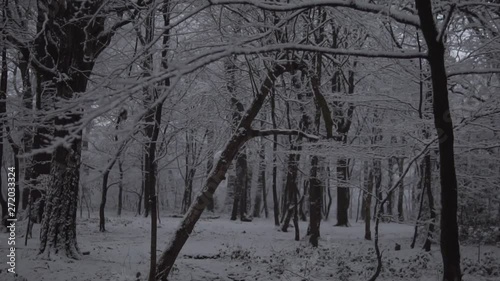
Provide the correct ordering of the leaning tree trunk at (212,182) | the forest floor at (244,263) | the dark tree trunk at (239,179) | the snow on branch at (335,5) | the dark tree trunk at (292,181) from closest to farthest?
the snow on branch at (335,5)
the forest floor at (244,263)
the leaning tree trunk at (212,182)
the dark tree trunk at (292,181)
the dark tree trunk at (239,179)

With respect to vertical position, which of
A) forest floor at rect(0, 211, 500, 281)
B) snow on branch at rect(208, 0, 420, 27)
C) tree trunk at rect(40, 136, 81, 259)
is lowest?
forest floor at rect(0, 211, 500, 281)

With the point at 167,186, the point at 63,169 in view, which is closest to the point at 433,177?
the point at 63,169

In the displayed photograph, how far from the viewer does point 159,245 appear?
37.2 feet

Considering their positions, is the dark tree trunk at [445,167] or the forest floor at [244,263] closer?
the dark tree trunk at [445,167]

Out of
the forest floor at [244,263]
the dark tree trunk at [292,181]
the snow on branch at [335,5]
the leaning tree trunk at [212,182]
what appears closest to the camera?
the snow on branch at [335,5]

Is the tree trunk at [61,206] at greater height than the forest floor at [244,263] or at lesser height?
greater

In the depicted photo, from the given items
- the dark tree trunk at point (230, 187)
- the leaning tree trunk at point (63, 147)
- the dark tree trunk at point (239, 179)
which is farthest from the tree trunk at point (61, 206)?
the dark tree trunk at point (230, 187)

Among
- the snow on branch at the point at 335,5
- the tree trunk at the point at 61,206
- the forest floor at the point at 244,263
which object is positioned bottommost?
the forest floor at the point at 244,263

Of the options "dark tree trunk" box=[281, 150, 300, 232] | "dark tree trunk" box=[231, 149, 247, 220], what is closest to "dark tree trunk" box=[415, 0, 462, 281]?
"dark tree trunk" box=[281, 150, 300, 232]

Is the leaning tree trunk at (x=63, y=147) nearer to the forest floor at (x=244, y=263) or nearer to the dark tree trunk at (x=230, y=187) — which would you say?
the forest floor at (x=244, y=263)

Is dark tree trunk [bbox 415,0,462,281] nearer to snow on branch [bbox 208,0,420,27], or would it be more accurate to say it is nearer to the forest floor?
snow on branch [bbox 208,0,420,27]

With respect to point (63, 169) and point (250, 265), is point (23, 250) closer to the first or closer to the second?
point (63, 169)

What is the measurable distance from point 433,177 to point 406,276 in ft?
18.0

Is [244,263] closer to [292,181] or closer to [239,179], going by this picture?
[292,181]
